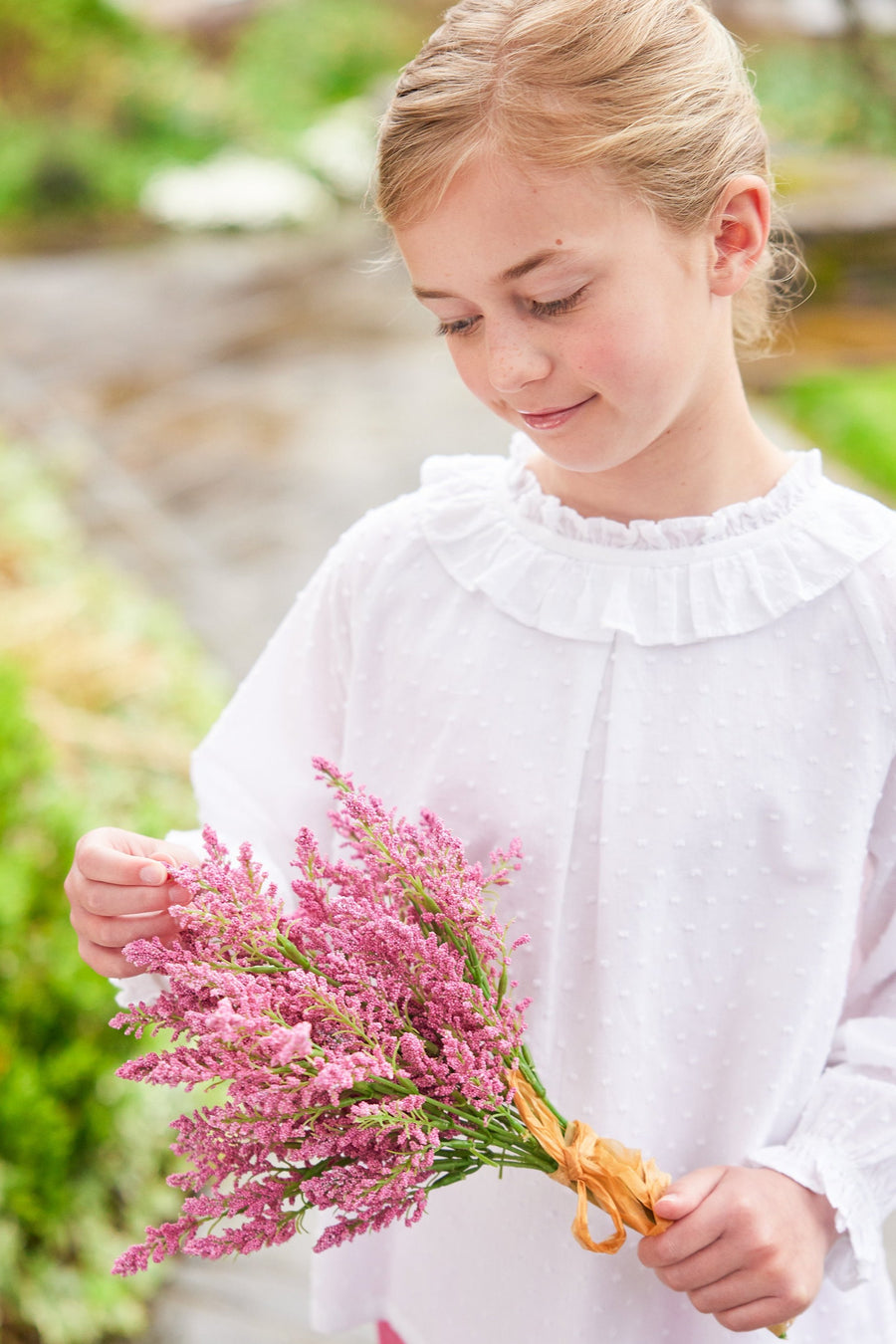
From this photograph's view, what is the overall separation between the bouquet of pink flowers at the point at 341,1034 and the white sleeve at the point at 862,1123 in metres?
0.30

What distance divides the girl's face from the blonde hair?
20 millimetres

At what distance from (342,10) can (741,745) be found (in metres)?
14.5

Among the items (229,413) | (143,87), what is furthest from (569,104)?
(143,87)

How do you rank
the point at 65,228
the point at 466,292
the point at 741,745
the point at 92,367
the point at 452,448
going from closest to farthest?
the point at 466,292
the point at 741,745
the point at 452,448
the point at 92,367
the point at 65,228

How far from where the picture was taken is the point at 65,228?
395 inches

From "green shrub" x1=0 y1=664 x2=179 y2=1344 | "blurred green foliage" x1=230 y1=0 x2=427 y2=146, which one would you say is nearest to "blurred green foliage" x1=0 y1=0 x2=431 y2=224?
"blurred green foliage" x1=230 y1=0 x2=427 y2=146

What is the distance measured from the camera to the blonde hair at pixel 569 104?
950 millimetres

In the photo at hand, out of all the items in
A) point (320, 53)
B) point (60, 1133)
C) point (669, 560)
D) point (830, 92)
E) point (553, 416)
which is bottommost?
point (60, 1133)

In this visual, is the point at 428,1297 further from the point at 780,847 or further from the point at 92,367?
the point at 92,367

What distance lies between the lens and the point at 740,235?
1069 mm

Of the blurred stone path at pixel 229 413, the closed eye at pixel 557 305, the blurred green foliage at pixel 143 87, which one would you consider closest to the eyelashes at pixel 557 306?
the closed eye at pixel 557 305

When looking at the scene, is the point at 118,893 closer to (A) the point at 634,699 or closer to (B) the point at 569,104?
(A) the point at 634,699

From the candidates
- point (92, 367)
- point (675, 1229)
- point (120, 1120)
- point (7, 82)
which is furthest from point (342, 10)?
point (675, 1229)

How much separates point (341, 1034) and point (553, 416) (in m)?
0.53
